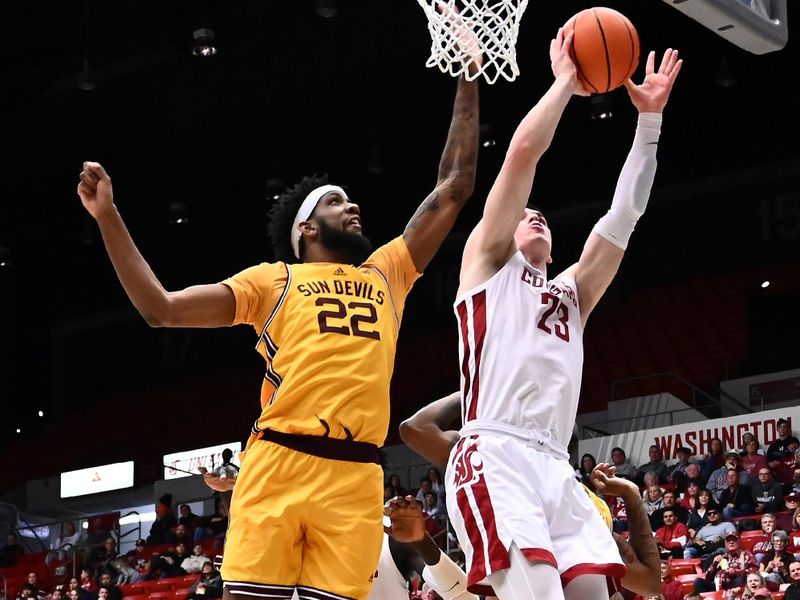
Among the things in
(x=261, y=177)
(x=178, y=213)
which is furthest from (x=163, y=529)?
(x=261, y=177)

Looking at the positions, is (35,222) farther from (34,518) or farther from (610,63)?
(610,63)

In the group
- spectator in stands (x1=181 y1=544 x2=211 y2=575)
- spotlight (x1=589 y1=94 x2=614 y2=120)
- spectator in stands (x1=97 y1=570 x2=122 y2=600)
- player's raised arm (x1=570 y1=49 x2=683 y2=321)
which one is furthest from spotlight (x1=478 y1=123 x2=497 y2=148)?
player's raised arm (x1=570 y1=49 x2=683 y2=321)

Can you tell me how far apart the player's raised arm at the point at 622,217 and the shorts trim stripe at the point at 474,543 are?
2.78 ft

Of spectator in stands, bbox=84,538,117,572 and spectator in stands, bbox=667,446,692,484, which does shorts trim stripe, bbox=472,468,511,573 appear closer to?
spectator in stands, bbox=667,446,692,484

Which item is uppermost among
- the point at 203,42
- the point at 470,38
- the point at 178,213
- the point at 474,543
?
the point at 203,42

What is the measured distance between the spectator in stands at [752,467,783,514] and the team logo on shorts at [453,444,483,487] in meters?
10.7

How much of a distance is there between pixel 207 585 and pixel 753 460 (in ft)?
21.2

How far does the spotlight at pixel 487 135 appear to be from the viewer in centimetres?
1942

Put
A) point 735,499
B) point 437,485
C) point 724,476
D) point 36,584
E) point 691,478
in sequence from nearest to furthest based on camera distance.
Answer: point 735,499 → point 724,476 → point 691,478 → point 437,485 → point 36,584

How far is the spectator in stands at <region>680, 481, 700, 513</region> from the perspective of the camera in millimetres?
14445

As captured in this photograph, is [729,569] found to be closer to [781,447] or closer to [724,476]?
[724,476]

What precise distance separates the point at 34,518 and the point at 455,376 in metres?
9.14

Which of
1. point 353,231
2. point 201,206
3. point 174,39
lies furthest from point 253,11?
point 353,231

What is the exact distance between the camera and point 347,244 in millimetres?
4750
